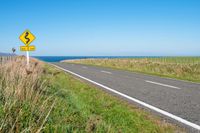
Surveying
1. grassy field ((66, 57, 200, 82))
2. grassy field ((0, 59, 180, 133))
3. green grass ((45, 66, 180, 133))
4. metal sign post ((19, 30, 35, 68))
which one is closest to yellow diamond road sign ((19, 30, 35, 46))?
metal sign post ((19, 30, 35, 68))

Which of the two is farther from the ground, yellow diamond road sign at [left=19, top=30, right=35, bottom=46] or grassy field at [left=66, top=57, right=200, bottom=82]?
yellow diamond road sign at [left=19, top=30, right=35, bottom=46]

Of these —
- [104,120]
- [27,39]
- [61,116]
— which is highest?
[27,39]

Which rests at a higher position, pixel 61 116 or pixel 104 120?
pixel 61 116

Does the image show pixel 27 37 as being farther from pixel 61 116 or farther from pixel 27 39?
pixel 61 116

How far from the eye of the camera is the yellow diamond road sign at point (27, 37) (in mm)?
13366

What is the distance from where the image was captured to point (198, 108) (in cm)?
603

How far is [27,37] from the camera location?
13.4 meters

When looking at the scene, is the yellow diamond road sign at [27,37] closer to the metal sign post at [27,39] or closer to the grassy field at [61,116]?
the metal sign post at [27,39]

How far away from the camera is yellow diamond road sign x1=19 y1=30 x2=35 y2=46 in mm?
13366

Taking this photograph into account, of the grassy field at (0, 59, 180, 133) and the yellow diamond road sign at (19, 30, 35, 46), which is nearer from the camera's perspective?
the grassy field at (0, 59, 180, 133)

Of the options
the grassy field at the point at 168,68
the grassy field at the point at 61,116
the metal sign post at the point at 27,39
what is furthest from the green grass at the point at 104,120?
the grassy field at the point at 168,68

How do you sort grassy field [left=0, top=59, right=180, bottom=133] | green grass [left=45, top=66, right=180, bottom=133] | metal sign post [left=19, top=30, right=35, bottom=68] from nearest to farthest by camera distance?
grassy field [left=0, top=59, right=180, bottom=133], green grass [left=45, top=66, right=180, bottom=133], metal sign post [left=19, top=30, right=35, bottom=68]

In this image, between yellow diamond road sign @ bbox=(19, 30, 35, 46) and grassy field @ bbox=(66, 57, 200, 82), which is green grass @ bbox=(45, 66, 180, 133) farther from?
grassy field @ bbox=(66, 57, 200, 82)

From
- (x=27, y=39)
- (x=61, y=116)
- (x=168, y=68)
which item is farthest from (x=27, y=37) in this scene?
(x=168, y=68)
